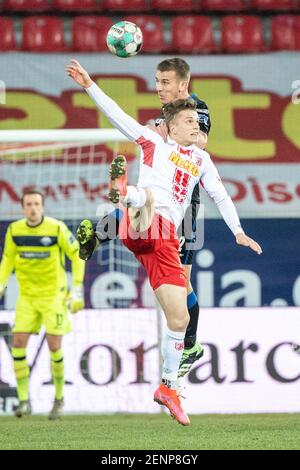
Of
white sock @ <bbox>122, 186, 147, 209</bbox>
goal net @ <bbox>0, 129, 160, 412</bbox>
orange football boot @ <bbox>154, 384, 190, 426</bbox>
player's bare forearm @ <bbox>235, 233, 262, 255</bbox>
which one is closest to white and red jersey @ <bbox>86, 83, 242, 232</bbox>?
player's bare forearm @ <bbox>235, 233, 262, 255</bbox>

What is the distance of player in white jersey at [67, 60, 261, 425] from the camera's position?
7.82 meters

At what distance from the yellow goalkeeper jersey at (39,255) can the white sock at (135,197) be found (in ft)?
12.1

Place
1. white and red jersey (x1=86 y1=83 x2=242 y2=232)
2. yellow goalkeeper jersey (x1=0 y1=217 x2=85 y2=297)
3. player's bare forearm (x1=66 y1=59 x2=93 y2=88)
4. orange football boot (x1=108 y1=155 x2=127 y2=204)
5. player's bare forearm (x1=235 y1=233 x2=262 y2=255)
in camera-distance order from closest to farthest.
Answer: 1. orange football boot (x1=108 y1=155 x2=127 y2=204)
2. player's bare forearm (x1=66 y1=59 x2=93 y2=88)
3. player's bare forearm (x1=235 y1=233 x2=262 y2=255)
4. white and red jersey (x1=86 y1=83 x2=242 y2=232)
5. yellow goalkeeper jersey (x1=0 y1=217 x2=85 y2=297)

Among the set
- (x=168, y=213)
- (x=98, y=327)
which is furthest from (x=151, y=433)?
(x=98, y=327)

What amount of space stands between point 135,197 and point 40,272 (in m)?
3.97

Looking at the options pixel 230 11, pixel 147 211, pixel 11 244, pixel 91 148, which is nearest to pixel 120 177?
pixel 147 211

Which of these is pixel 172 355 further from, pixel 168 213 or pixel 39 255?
pixel 39 255

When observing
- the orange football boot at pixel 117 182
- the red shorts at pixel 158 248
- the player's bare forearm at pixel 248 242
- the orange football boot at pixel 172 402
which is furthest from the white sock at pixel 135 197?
the orange football boot at pixel 172 402

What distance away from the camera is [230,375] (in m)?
11.4

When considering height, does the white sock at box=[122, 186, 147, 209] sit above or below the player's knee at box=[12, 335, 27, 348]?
above

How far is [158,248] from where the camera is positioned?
26.0 ft

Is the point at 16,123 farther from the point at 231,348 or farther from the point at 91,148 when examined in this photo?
the point at 231,348

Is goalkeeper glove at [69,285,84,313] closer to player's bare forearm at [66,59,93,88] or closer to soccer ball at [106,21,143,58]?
soccer ball at [106,21,143,58]

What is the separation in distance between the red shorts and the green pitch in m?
1.08
